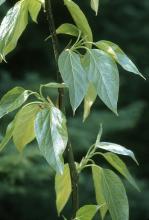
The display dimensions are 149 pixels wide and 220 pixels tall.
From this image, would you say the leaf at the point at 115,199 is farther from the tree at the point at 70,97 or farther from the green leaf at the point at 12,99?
the green leaf at the point at 12,99

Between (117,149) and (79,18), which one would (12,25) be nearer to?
(79,18)

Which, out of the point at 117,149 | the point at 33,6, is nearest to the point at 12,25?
the point at 33,6

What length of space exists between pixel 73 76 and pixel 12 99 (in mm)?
132

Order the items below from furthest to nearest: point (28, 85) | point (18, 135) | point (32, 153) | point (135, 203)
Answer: point (135, 203)
point (28, 85)
point (32, 153)
point (18, 135)

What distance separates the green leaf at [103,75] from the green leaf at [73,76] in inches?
0.6

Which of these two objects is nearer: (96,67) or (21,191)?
(96,67)

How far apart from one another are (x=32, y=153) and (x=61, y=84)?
234 cm

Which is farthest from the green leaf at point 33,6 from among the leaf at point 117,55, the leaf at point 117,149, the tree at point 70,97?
the leaf at point 117,149

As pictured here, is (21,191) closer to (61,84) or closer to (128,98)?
(128,98)

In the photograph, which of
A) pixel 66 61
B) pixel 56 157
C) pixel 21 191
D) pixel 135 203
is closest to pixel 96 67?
pixel 66 61

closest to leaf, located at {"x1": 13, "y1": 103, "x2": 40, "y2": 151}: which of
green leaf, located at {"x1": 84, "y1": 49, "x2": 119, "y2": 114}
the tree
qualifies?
the tree

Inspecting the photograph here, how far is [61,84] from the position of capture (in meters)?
1.05

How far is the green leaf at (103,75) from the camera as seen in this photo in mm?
1012

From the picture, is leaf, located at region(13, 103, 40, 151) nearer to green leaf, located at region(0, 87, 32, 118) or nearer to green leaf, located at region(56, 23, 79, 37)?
green leaf, located at region(0, 87, 32, 118)
